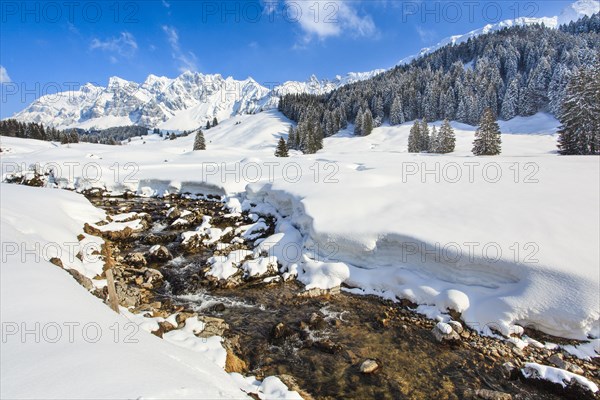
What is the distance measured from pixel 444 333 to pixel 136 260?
11857 mm

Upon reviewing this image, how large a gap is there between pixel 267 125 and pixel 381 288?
326 feet

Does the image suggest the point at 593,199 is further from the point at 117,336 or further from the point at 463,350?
the point at 117,336

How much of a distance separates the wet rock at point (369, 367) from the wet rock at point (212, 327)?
12.3 feet

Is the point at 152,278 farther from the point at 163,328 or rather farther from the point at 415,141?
the point at 415,141

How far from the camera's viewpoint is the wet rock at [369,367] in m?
6.89

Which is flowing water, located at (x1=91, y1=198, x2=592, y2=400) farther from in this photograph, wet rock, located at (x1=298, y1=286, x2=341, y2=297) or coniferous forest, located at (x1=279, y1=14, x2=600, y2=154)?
coniferous forest, located at (x1=279, y1=14, x2=600, y2=154)

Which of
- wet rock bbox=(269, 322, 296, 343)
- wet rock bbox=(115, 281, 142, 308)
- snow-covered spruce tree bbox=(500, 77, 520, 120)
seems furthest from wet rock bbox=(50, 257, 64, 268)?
snow-covered spruce tree bbox=(500, 77, 520, 120)

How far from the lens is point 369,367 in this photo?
6934 mm

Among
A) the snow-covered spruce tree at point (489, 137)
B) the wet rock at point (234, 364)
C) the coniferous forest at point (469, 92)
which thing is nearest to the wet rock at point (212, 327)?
the wet rock at point (234, 364)

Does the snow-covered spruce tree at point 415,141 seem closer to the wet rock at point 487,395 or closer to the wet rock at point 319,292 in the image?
Result: the wet rock at point 319,292

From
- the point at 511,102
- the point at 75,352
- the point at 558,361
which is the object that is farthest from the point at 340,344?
the point at 511,102

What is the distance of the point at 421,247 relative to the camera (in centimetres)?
1012

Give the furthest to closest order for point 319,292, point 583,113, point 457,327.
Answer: point 583,113 < point 319,292 < point 457,327

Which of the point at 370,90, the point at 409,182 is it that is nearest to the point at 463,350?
the point at 409,182
